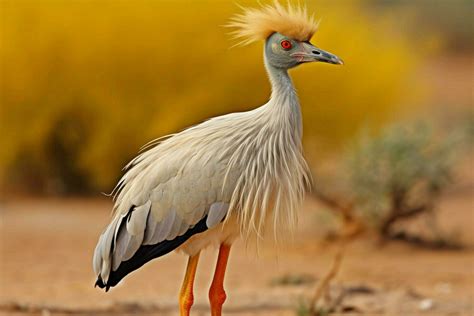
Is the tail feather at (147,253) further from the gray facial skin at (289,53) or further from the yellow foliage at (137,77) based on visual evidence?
the yellow foliage at (137,77)

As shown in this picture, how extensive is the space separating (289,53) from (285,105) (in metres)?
0.32

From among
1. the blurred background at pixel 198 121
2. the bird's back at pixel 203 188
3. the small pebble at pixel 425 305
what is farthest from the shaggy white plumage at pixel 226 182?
the blurred background at pixel 198 121

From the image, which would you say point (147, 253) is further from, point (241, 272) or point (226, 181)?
point (241, 272)

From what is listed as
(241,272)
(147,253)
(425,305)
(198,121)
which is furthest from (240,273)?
(147,253)

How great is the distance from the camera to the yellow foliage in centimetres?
1357

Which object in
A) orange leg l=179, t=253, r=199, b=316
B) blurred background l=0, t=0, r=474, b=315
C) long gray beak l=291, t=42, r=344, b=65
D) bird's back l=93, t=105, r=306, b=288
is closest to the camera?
bird's back l=93, t=105, r=306, b=288

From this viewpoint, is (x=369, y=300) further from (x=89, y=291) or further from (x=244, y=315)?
(x=89, y=291)

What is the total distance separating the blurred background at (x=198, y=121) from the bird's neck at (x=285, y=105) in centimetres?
376

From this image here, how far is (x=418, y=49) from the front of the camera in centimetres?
1591

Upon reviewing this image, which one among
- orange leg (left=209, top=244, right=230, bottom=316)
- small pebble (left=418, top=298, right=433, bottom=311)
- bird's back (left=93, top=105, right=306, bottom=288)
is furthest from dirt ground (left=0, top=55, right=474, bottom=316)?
bird's back (left=93, top=105, right=306, bottom=288)

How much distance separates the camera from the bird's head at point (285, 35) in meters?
5.98

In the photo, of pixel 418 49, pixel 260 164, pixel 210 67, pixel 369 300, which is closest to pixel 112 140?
pixel 210 67

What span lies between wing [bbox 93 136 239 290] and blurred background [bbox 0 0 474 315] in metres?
3.48

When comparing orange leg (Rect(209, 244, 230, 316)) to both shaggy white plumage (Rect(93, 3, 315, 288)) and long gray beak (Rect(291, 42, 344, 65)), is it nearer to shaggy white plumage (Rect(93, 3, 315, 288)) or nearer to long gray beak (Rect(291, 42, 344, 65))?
shaggy white plumage (Rect(93, 3, 315, 288))
